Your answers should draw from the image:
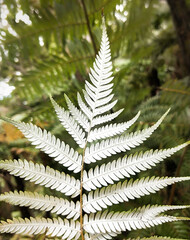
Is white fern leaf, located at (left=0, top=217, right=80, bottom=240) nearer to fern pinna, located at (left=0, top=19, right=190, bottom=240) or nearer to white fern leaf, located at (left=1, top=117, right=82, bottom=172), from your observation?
fern pinna, located at (left=0, top=19, right=190, bottom=240)

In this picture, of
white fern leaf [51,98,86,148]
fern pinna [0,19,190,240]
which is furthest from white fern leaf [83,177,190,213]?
white fern leaf [51,98,86,148]

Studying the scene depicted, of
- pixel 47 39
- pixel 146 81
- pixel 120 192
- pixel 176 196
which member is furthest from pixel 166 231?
pixel 146 81

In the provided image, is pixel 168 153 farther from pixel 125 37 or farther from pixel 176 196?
pixel 125 37

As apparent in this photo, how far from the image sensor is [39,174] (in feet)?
1.77

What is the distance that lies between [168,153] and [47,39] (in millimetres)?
963

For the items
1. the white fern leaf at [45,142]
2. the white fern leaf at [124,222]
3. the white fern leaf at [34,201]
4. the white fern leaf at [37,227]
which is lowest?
the white fern leaf at [124,222]

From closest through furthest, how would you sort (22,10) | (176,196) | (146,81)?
(22,10)
(176,196)
(146,81)

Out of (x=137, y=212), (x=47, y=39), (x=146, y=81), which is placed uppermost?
(x=47, y=39)

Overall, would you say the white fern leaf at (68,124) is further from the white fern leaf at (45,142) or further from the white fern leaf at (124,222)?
the white fern leaf at (124,222)

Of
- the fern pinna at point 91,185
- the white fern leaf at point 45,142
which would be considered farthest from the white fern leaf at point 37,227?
the white fern leaf at point 45,142

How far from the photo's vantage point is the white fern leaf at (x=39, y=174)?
0.53 m

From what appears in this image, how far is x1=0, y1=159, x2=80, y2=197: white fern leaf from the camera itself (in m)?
0.53

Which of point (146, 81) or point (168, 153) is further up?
point (146, 81)

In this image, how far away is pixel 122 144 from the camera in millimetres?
564
